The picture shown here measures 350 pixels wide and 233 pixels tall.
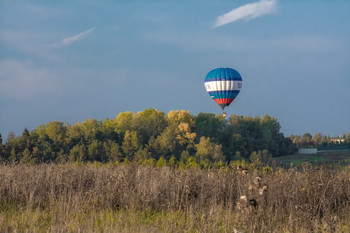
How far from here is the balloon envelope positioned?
164 ft

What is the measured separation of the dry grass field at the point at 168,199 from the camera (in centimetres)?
892

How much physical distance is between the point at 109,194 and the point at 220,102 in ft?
140

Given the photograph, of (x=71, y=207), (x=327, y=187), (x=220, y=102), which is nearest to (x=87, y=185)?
(x=71, y=207)

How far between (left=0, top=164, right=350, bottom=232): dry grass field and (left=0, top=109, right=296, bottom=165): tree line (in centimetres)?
5230

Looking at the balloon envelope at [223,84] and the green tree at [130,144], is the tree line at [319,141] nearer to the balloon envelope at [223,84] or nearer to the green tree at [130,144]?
the green tree at [130,144]

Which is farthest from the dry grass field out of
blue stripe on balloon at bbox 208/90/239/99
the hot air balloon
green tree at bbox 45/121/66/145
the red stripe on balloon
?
green tree at bbox 45/121/66/145

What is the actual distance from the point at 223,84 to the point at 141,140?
131 feet

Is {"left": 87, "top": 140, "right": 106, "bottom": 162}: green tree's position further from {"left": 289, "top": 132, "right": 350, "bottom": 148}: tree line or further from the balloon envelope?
{"left": 289, "top": 132, "right": 350, "bottom": 148}: tree line

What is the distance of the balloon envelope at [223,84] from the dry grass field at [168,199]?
1487 inches

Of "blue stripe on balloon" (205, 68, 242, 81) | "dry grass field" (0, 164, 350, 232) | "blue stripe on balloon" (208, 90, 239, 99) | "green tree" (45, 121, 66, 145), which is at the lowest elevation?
"dry grass field" (0, 164, 350, 232)

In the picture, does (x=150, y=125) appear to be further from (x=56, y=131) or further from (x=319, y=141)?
(x=319, y=141)

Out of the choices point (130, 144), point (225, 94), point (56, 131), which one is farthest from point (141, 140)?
point (225, 94)

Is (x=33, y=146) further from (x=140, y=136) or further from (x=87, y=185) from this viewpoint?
(x=87, y=185)

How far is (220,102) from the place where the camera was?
173 ft
